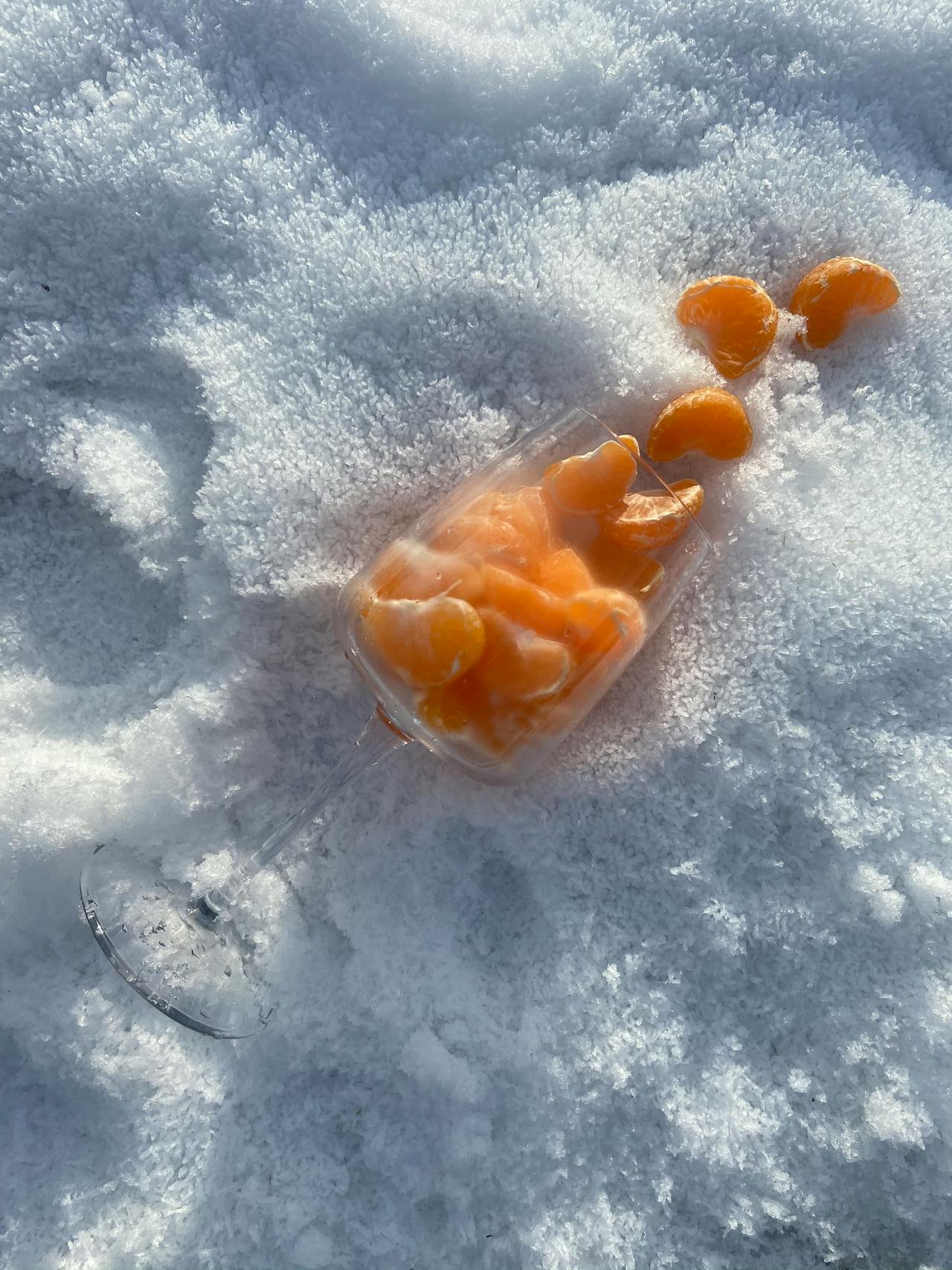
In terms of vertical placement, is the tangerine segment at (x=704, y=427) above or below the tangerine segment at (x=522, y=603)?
below

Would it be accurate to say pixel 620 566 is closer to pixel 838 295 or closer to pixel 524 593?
pixel 524 593

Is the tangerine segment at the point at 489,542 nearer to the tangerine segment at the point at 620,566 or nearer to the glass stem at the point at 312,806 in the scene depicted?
the tangerine segment at the point at 620,566

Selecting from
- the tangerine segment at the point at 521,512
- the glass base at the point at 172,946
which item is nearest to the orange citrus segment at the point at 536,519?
the tangerine segment at the point at 521,512

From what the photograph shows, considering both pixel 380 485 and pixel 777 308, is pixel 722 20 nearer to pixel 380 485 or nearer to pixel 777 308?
pixel 777 308

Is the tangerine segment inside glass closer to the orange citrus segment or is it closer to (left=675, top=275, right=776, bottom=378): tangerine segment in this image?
the orange citrus segment

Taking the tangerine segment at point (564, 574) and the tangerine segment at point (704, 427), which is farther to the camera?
the tangerine segment at point (704, 427)

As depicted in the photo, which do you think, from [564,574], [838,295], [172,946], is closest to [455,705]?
[564,574]
